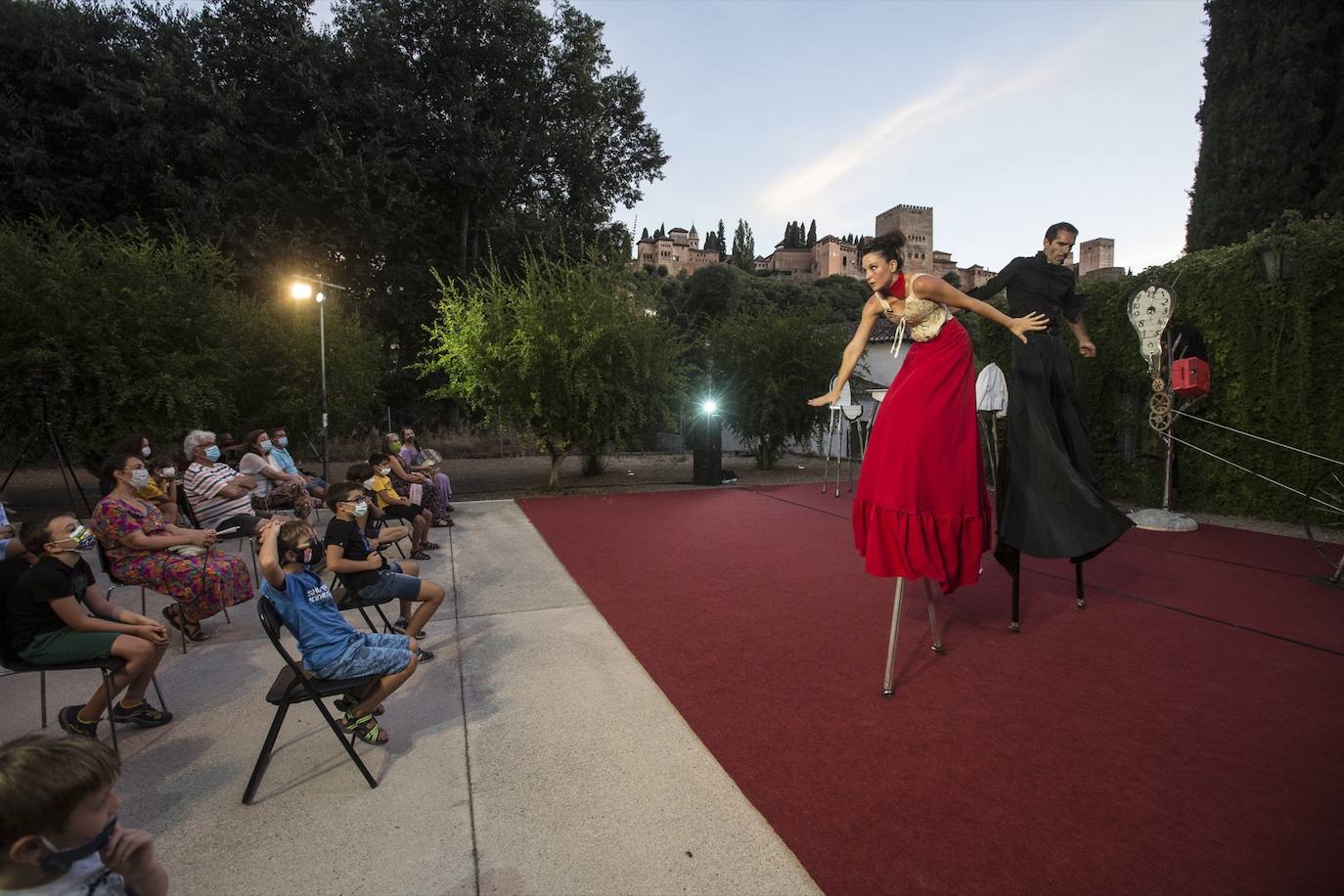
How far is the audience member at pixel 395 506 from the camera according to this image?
20.1ft

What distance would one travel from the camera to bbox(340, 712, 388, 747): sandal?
9.86 ft

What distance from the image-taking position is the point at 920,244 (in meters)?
97.5

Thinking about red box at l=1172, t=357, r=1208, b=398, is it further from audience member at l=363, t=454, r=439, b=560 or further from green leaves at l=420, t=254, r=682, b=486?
audience member at l=363, t=454, r=439, b=560

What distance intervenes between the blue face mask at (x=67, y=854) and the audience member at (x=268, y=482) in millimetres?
6767

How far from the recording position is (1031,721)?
320 cm

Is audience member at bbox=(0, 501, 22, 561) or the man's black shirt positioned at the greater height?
the man's black shirt

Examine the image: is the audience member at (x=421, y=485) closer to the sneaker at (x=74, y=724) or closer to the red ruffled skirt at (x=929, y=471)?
the sneaker at (x=74, y=724)

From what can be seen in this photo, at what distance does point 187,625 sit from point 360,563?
195cm

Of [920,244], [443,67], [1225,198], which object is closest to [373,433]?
[443,67]

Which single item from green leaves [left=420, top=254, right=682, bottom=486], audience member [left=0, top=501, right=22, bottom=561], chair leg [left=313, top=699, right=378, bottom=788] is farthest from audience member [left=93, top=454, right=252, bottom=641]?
green leaves [left=420, top=254, right=682, bottom=486]

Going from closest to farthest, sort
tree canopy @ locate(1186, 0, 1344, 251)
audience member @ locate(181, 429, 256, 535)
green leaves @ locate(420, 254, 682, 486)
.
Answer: audience member @ locate(181, 429, 256, 535) < green leaves @ locate(420, 254, 682, 486) < tree canopy @ locate(1186, 0, 1344, 251)

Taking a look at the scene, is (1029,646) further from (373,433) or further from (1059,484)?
(373,433)

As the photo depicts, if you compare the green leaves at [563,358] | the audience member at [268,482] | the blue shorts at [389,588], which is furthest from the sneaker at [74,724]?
the green leaves at [563,358]

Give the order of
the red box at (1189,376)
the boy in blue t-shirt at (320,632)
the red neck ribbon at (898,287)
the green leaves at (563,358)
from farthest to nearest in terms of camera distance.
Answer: the green leaves at (563,358) < the red box at (1189,376) < the red neck ribbon at (898,287) < the boy in blue t-shirt at (320,632)
